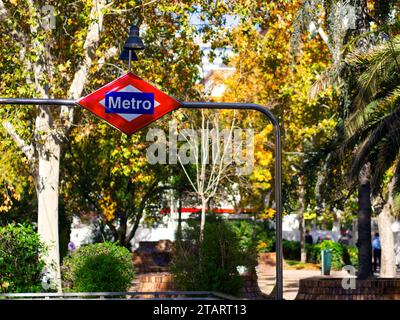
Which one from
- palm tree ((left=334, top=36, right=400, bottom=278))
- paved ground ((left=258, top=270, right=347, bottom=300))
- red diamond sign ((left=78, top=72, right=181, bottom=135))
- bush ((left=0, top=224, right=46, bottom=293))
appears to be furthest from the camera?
paved ground ((left=258, top=270, right=347, bottom=300))

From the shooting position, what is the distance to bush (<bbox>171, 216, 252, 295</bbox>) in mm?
18609

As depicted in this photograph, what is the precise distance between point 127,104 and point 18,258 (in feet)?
17.7

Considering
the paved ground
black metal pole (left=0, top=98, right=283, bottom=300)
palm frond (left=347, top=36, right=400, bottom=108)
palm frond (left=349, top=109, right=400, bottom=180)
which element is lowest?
the paved ground

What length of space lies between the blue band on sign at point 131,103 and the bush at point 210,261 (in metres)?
7.16

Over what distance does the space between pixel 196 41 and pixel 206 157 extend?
9.96 m

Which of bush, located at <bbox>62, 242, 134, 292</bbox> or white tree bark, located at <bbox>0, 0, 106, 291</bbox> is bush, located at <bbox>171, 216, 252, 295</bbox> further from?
white tree bark, located at <bbox>0, 0, 106, 291</bbox>

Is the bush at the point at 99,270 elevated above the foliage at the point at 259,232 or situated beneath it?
situated beneath

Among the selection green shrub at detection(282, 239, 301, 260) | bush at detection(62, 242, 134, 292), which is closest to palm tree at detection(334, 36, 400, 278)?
bush at detection(62, 242, 134, 292)

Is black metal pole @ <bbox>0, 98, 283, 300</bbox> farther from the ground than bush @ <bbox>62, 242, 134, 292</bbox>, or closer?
farther from the ground

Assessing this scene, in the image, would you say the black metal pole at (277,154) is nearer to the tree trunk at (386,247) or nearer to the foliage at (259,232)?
the tree trunk at (386,247)

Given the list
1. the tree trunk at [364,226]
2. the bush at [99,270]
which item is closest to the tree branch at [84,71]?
the bush at [99,270]

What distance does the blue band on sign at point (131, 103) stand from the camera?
12.0 meters

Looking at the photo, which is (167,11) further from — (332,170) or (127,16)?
(332,170)
